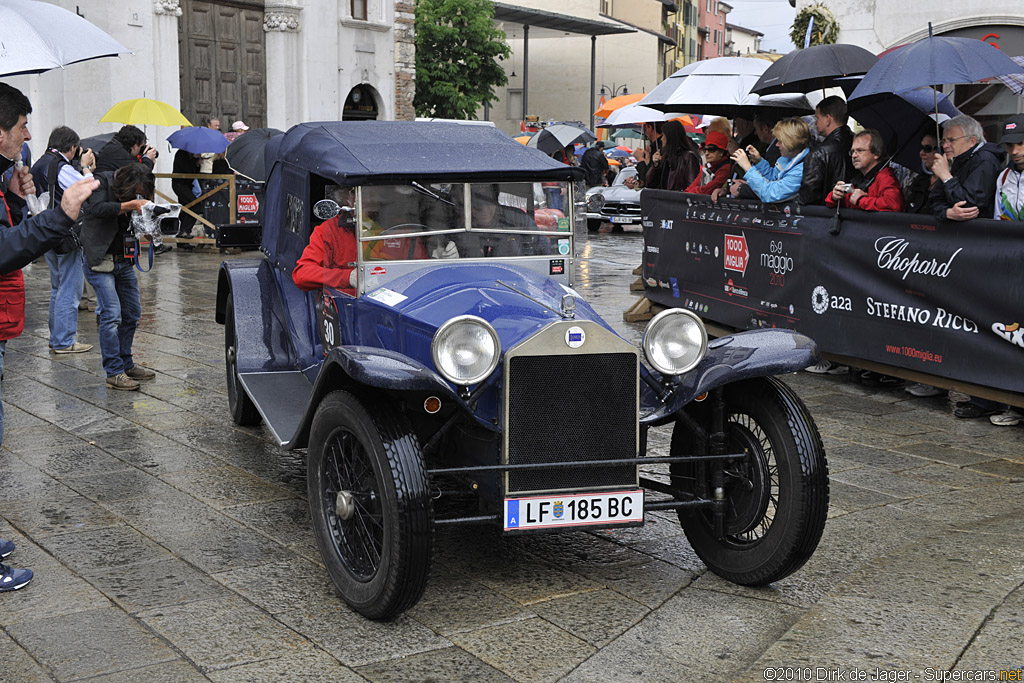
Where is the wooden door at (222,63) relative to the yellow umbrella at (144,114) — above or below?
above

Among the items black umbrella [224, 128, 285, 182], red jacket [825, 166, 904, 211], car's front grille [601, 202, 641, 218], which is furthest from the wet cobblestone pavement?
car's front grille [601, 202, 641, 218]

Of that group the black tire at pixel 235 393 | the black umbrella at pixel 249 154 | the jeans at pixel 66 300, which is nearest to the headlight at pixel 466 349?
the black tire at pixel 235 393

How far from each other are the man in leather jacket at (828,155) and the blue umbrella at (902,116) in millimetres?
183

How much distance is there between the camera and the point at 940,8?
1554cm

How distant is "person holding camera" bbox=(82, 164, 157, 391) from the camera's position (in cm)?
729

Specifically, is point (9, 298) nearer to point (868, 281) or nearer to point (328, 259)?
point (328, 259)

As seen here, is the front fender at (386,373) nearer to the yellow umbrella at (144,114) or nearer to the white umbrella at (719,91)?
the white umbrella at (719,91)

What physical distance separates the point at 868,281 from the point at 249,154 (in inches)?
343

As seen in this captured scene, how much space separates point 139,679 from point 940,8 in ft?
50.2

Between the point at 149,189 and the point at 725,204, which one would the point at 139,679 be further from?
the point at 725,204

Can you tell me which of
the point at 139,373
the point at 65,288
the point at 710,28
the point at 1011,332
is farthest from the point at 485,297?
the point at 710,28

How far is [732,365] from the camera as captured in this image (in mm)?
4125

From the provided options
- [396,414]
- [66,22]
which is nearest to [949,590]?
[396,414]

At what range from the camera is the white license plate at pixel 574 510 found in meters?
3.94
